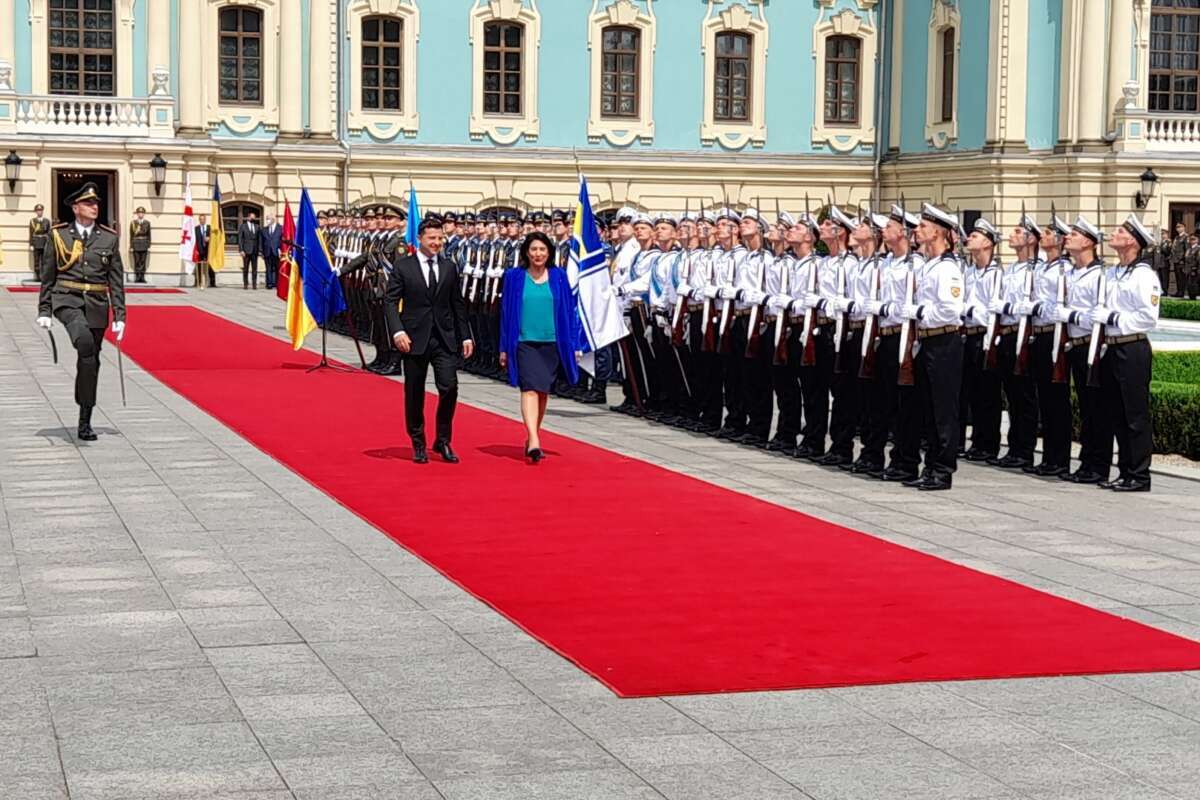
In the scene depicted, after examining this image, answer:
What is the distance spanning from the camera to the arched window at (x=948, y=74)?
43531 mm

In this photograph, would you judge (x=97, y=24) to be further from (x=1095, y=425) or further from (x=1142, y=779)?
(x=1142, y=779)

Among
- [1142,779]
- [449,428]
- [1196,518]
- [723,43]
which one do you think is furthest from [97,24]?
[1142,779]

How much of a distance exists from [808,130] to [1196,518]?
3445 cm

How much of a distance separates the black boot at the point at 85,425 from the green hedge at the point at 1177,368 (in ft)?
31.8

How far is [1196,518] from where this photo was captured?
40.5 feet

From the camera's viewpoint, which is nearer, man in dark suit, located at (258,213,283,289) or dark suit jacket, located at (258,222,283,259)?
dark suit jacket, located at (258,222,283,259)

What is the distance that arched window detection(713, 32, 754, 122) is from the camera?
45.5 m

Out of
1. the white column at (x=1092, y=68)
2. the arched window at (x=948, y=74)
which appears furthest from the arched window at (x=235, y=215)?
the white column at (x=1092, y=68)

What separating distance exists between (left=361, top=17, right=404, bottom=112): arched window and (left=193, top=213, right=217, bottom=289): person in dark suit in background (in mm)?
4569

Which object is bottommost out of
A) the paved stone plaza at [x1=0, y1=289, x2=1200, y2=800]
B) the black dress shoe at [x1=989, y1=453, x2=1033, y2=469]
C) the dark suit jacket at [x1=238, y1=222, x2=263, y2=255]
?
the paved stone plaza at [x1=0, y1=289, x2=1200, y2=800]

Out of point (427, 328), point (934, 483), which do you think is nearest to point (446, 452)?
point (427, 328)

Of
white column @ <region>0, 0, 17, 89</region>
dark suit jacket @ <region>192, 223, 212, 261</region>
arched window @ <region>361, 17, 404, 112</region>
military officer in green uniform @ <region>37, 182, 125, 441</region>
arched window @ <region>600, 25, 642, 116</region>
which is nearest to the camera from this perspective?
military officer in green uniform @ <region>37, 182, 125, 441</region>

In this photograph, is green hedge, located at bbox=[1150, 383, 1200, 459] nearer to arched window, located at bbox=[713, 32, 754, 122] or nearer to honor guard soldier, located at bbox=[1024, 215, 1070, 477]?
honor guard soldier, located at bbox=[1024, 215, 1070, 477]

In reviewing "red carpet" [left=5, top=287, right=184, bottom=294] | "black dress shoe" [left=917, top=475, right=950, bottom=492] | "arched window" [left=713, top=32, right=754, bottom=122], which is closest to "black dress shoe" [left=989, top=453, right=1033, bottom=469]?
"black dress shoe" [left=917, top=475, right=950, bottom=492]
